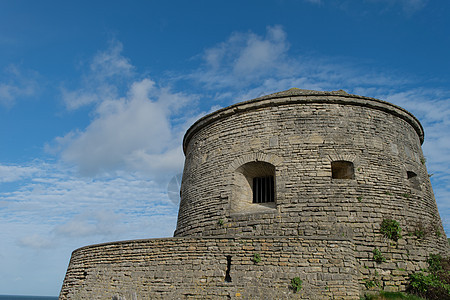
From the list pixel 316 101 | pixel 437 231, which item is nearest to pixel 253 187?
pixel 316 101

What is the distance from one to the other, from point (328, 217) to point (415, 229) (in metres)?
2.18

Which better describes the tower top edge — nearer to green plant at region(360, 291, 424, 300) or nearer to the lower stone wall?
the lower stone wall

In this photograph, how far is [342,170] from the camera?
9.26 metres

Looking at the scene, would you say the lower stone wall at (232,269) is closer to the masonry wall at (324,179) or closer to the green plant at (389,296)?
the green plant at (389,296)

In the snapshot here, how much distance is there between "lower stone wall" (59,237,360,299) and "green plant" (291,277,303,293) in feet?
0.19

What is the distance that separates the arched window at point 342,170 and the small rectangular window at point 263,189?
1.69m

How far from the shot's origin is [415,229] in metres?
8.45

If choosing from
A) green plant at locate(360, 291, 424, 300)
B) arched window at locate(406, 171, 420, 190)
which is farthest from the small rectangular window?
arched window at locate(406, 171, 420, 190)

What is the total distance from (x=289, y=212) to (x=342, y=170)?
1963 mm

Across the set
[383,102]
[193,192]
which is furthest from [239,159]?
[383,102]

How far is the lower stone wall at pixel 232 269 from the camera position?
659 cm

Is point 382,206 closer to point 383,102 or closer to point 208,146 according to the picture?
point 383,102

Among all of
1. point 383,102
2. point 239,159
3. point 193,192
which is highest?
point 383,102

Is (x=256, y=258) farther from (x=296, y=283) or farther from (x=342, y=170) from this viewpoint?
(x=342, y=170)
